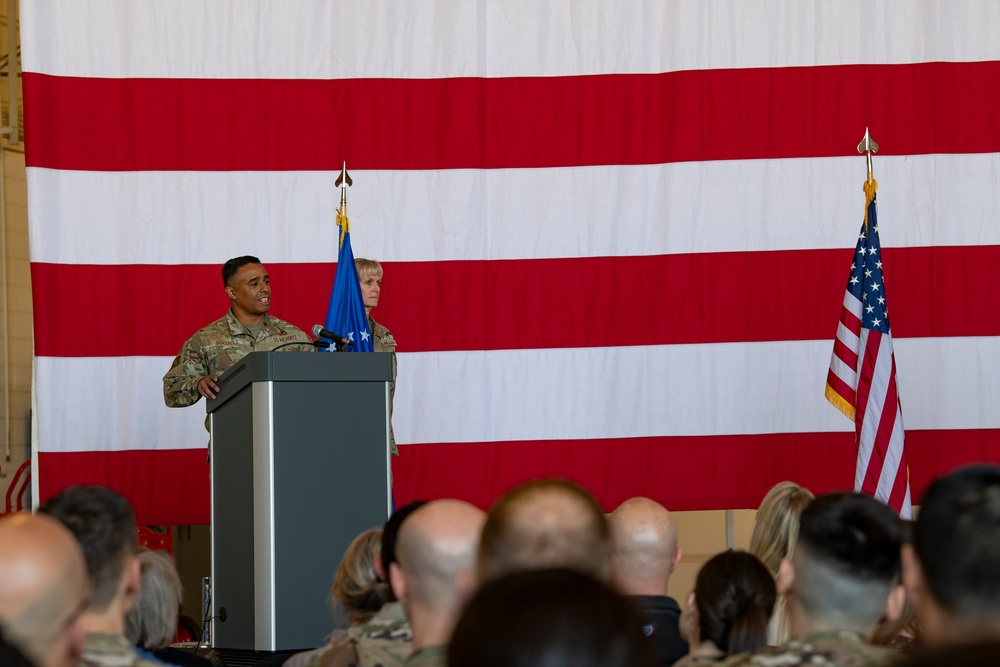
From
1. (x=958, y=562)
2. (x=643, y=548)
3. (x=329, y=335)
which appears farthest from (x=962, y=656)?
(x=329, y=335)

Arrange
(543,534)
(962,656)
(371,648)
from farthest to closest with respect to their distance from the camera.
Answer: (371,648) < (543,534) < (962,656)

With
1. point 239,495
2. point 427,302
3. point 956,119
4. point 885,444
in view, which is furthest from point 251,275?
point 956,119

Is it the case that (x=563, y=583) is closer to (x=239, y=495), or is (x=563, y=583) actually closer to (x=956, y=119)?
(x=239, y=495)

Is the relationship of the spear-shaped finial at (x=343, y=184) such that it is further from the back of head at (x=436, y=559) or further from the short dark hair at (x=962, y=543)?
the short dark hair at (x=962, y=543)

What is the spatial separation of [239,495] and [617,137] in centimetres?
274

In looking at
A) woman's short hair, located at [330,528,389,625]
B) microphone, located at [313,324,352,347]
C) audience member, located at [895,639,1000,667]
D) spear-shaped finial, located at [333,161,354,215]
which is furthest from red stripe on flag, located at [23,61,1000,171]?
audience member, located at [895,639,1000,667]

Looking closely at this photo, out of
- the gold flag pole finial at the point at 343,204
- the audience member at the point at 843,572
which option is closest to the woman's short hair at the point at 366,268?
the gold flag pole finial at the point at 343,204

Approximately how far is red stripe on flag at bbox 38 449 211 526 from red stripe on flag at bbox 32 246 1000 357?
16.8 inches

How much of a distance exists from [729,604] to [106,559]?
0.98 m

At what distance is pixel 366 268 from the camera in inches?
202

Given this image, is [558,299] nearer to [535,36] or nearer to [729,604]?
[535,36]

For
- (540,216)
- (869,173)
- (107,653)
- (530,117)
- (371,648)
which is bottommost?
(371,648)

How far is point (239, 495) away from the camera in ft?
11.6

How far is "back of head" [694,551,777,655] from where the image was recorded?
210 cm
